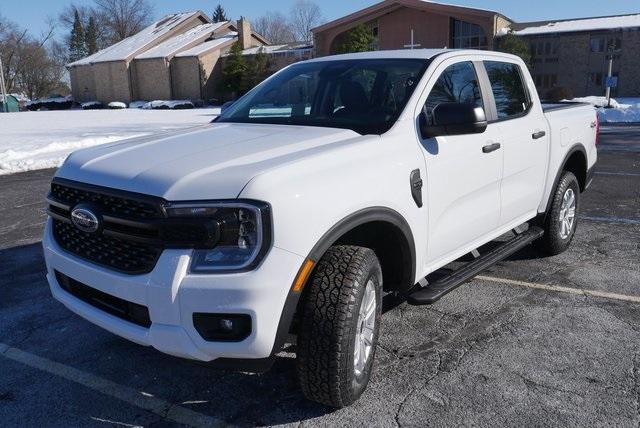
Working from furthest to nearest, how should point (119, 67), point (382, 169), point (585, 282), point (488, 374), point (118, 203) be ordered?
1. point (119, 67)
2. point (585, 282)
3. point (488, 374)
4. point (382, 169)
5. point (118, 203)

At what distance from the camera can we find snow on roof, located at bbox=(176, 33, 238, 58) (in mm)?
53947

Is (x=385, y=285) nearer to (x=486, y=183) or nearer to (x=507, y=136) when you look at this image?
(x=486, y=183)

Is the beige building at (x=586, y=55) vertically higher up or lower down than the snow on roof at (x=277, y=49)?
lower down

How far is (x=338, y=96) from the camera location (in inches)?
157

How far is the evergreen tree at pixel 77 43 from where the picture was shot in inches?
3720

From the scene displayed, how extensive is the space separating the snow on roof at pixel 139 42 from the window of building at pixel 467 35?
105 ft

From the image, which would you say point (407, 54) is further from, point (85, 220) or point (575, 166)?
point (575, 166)

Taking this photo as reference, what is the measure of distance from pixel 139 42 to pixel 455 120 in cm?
6327

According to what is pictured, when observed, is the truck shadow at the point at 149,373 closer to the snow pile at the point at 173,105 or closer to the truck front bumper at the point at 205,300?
the truck front bumper at the point at 205,300

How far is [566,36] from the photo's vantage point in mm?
39000

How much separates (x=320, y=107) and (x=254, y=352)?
6.49 ft

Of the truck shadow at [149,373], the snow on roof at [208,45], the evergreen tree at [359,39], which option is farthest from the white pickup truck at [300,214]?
the snow on roof at [208,45]

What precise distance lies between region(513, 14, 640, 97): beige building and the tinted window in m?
37.6

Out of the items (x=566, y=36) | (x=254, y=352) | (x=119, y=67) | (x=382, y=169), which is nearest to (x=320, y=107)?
(x=382, y=169)
